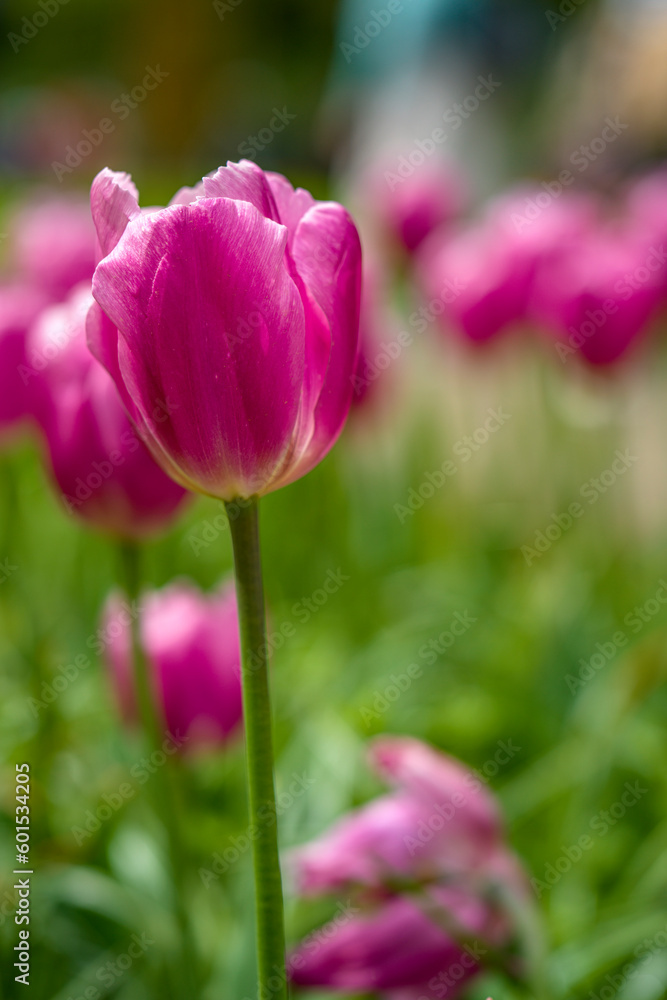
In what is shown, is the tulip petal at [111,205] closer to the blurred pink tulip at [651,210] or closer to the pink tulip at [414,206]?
the blurred pink tulip at [651,210]

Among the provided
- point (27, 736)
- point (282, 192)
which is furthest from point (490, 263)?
point (282, 192)

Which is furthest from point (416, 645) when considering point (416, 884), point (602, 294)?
point (416, 884)

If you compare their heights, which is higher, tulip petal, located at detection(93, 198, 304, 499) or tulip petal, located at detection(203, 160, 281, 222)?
tulip petal, located at detection(203, 160, 281, 222)

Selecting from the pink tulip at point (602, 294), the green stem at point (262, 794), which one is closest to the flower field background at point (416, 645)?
the pink tulip at point (602, 294)

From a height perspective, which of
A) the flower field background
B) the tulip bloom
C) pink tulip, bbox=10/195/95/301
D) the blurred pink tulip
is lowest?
the flower field background

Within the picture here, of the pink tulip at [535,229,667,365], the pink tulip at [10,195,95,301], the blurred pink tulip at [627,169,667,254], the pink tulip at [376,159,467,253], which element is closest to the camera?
the pink tulip at [10,195,95,301]

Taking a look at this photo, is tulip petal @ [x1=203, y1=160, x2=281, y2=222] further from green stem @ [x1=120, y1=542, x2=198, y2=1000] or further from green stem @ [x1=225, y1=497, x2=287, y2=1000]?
green stem @ [x1=120, y1=542, x2=198, y2=1000]

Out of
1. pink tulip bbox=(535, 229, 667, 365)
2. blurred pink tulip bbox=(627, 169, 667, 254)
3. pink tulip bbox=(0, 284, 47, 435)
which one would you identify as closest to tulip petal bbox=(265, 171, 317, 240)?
pink tulip bbox=(0, 284, 47, 435)
